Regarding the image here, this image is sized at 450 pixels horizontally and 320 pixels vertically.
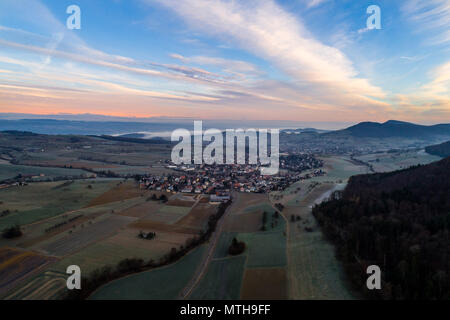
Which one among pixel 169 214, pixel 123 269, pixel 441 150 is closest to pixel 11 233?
pixel 123 269

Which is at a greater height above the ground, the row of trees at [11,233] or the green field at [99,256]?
the row of trees at [11,233]

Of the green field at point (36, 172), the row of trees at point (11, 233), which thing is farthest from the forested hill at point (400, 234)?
the green field at point (36, 172)

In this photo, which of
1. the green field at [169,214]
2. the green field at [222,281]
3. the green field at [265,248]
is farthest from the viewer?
the green field at [169,214]

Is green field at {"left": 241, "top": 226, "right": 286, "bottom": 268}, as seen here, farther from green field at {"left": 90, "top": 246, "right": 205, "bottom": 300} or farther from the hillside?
the hillside

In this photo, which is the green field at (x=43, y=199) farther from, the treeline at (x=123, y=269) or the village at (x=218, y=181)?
the treeline at (x=123, y=269)

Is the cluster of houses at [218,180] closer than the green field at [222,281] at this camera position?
No
